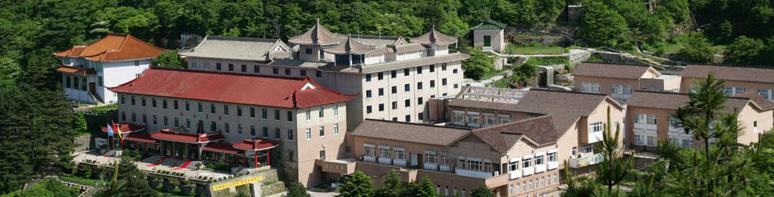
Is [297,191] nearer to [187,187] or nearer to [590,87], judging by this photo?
[187,187]

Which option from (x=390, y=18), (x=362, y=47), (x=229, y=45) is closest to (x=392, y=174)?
(x=362, y=47)

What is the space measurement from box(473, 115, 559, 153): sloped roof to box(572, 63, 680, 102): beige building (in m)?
6.74

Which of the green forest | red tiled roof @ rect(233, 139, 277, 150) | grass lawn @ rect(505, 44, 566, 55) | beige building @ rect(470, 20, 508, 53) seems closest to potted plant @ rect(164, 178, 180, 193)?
red tiled roof @ rect(233, 139, 277, 150)

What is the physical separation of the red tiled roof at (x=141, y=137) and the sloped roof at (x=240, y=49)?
224 inches

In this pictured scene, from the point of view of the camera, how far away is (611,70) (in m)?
47.7

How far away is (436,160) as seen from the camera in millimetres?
40031

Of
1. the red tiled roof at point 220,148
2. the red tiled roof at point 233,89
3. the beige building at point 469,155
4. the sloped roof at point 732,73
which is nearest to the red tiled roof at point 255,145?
the red tiled roof at point 220,148

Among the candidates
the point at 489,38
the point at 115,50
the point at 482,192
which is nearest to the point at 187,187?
the point at 482,192

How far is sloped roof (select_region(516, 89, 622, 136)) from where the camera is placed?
41.4 metres

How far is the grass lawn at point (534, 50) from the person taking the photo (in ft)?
187

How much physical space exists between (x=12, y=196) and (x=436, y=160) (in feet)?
44.3

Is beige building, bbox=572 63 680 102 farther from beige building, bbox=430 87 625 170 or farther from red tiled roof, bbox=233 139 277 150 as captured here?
red tiled roof, bbox=233 139 277 150

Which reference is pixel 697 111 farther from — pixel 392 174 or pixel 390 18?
pixel 390 18

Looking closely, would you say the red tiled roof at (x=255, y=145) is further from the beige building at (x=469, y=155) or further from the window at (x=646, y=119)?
the window at (x=646, y=119)
